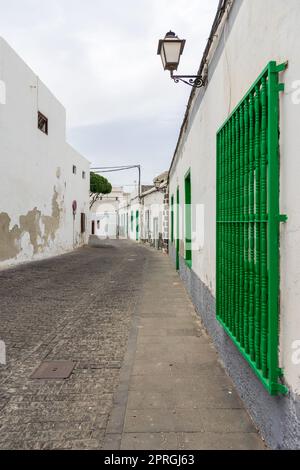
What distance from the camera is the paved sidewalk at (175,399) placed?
273cm

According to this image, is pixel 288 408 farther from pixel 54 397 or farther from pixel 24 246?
pixel 24 246

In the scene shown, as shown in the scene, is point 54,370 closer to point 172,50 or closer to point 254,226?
point 254,226

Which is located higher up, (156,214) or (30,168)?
(30,168)

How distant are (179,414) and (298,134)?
7.40 ft

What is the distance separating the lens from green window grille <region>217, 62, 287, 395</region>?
7.78 feet

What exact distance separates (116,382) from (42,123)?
47.1 feet

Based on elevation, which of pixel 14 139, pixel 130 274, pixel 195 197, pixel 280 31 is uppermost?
pixel 14 139

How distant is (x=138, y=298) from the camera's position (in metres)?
7.95

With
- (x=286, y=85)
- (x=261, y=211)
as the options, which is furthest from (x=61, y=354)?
(x=286, y=85)

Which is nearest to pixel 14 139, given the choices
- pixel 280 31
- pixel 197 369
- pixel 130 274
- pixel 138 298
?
pixel 130 274

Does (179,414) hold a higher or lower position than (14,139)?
lower

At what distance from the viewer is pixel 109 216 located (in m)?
52.2

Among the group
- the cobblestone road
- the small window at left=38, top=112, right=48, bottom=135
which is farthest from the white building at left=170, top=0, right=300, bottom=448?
the small window at left=38, top=112, right=48, bottom=135

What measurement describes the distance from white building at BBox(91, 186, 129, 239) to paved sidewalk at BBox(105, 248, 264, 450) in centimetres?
4390
